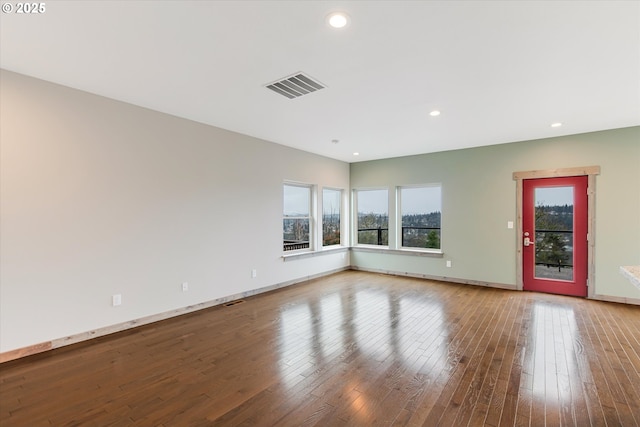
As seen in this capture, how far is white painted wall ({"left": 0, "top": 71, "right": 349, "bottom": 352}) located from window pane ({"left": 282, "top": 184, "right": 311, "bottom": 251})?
37.2 inches

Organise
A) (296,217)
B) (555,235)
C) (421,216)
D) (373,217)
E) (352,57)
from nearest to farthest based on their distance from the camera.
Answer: (352,57) → (555,235) → (296,217) → (421,216) → (373,217)

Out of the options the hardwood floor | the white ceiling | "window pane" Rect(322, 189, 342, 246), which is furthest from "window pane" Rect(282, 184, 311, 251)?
the white ceiling

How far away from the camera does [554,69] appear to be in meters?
2.74

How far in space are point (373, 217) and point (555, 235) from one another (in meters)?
3.59

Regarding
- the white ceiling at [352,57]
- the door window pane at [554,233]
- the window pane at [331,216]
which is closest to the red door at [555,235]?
the door window pane at [554,233]

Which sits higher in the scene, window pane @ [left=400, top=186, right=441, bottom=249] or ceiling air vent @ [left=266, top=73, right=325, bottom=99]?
ceiling air vent @ [left=266, top=73, right=325, bottom=99]

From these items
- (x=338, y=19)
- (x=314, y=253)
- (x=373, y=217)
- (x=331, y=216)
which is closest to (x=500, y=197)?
(x=373, y=217)

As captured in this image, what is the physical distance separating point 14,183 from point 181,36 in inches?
89.3

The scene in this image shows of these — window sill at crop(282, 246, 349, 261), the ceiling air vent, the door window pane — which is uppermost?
the ceiling air vent

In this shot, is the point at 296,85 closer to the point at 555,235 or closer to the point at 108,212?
the point at 108,212

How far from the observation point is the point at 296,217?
621 cm

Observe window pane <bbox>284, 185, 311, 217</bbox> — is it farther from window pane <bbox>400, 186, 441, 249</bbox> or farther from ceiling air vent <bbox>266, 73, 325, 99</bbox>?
ceiling air vent <bbox>266, 73, 325, 99</bbox>

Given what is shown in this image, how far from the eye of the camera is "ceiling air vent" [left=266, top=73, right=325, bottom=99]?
295cm

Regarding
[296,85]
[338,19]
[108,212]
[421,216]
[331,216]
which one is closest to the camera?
[338,19]
